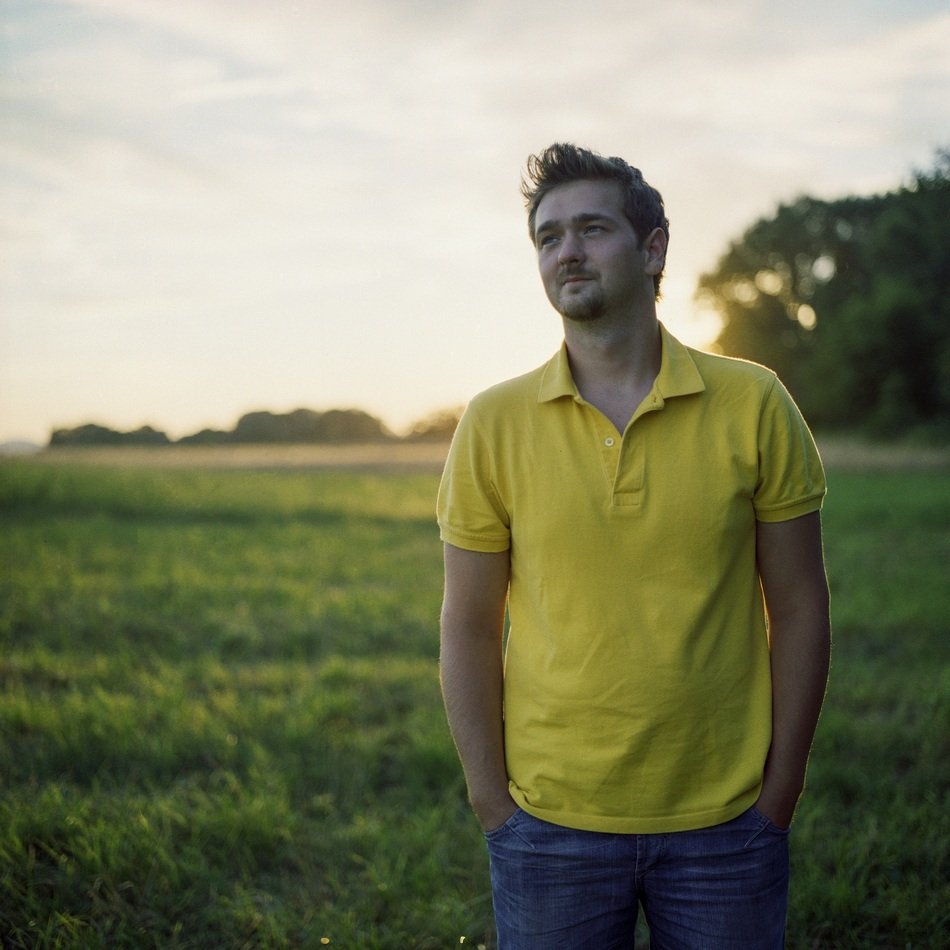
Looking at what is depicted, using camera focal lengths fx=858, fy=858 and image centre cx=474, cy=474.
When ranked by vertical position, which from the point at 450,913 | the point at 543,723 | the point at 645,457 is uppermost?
the point at 645,457

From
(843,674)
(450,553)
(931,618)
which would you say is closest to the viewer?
(450,553)

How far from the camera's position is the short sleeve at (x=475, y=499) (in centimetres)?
194

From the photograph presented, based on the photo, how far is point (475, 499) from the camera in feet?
6.36

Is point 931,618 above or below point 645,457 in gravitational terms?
below

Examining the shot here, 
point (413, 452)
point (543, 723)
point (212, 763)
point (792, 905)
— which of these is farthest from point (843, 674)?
point (413, 452)

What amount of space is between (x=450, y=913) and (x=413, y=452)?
4091 cm

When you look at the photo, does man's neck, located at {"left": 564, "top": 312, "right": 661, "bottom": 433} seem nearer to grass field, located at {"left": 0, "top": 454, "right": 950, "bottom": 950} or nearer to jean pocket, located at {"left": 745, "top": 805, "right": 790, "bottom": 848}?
jean pocket, located at {"left": 745, "top": 805, "right": 790, "bottom": 848}

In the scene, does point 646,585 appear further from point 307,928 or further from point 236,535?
point 236,535

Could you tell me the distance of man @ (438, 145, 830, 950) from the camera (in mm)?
1778

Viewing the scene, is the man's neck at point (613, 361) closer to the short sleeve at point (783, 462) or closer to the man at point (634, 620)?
the man at point (634, 620)

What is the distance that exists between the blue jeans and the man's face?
1137mm

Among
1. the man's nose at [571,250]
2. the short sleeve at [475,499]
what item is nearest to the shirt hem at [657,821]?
the short sleeve at [475,499]

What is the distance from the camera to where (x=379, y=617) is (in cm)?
765

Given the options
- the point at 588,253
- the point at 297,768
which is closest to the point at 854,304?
the point at 297,768
